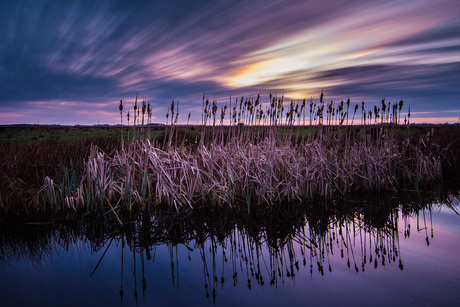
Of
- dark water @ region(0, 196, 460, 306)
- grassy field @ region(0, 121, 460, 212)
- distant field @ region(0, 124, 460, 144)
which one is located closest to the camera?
dark water @ region(0, 196, 460, 306)

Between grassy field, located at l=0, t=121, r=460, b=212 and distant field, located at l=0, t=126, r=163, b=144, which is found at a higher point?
distant field, located at l=0, t=126, r=163, b=144

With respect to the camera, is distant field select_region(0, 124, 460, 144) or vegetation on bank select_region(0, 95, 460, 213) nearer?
vegetation on bank select_region(0, 95, 460, 213)

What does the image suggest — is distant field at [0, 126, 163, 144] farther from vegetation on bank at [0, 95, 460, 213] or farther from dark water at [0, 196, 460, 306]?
dark water at [0, 196, 460, 306]

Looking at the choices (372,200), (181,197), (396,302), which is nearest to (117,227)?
(181,197)

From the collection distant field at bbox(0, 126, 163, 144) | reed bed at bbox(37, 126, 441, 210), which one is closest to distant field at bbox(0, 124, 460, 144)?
distant field at bbox(0, 126, 163, 144)

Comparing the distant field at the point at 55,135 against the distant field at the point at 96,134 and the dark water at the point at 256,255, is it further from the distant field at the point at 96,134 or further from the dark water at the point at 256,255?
the dark water at the point at 256,255

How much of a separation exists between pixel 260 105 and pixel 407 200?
4972mm

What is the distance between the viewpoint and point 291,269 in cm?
373

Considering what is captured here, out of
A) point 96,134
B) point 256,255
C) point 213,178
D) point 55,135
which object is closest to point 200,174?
point 213,178

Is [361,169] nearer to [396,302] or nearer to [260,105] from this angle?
[260,105]

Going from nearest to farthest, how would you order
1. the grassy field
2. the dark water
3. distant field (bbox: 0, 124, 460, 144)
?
1. the dark water
2. the grassy field
3. distant field (bbox: 0, 124, 460, 144)

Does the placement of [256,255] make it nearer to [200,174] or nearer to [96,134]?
[200,174]

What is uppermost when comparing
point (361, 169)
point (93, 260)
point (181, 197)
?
point (361, 169)

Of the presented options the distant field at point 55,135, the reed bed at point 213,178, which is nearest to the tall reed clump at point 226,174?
the reed bed at point 213,178
